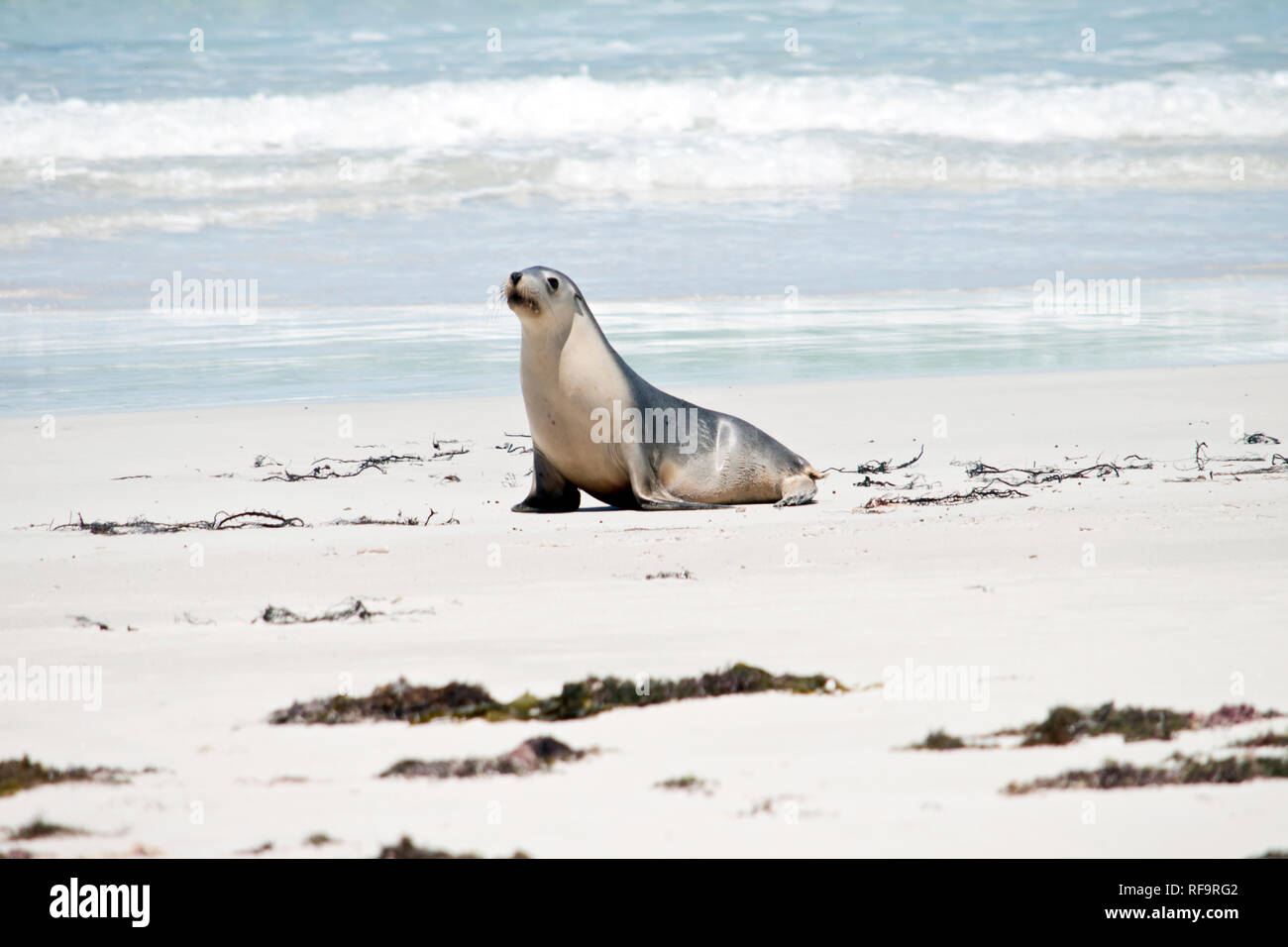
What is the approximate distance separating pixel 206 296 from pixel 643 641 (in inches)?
512

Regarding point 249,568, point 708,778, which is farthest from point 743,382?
point 708,778

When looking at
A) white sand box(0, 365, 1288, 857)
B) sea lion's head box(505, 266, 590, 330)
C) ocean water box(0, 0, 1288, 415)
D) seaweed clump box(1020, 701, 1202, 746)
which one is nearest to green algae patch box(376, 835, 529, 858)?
white sand box(0, 365, 1288, 857)

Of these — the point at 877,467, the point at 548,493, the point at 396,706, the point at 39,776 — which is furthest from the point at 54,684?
the point at 877,467

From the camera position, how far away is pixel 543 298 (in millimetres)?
8148

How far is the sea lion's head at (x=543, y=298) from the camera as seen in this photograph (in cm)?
804

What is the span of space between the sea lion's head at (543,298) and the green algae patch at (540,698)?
153 inches

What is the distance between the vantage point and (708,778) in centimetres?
358

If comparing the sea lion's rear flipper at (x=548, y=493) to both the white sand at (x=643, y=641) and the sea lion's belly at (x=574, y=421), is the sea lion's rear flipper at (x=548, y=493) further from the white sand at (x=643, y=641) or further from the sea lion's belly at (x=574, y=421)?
the white sand at (x=643, y=641)

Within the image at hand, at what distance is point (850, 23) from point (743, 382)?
26767 millimetres

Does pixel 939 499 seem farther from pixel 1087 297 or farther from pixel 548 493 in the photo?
pixel 1087 297

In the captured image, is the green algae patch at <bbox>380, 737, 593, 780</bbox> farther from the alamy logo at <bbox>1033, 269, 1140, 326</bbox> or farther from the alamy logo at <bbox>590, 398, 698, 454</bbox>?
the alamy logo at <bbox>1033, 269, 1140, 326</bbox>
